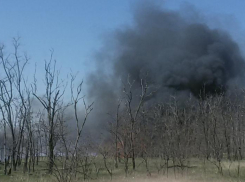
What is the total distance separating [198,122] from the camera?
4144 centimetres

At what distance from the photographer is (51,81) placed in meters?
22.2

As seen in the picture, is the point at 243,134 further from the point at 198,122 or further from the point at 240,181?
the point at 240,181

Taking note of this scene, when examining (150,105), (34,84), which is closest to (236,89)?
(150,105)

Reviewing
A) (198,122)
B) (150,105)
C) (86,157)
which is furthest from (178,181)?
(150,105)

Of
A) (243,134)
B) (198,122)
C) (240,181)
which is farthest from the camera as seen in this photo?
(198,122)

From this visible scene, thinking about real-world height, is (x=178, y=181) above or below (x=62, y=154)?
below

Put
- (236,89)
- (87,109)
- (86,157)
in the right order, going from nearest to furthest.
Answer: (87,109) → (86,157) → (236,89)

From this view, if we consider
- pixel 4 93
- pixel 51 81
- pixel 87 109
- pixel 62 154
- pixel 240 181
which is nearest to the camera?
pixel 87 109

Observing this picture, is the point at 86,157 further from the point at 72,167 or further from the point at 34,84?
the point at 34,84

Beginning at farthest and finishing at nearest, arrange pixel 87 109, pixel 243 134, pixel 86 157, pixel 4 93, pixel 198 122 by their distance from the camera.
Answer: pixel 198 122 → pixel 243 134 → pixel 4 93 → pixel 86 157 → pixel 87 109

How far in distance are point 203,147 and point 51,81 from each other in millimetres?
21481

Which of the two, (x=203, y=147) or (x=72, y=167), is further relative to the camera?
(x=203, y=147)

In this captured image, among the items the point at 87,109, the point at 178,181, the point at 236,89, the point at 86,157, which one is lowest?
the point at 178,181

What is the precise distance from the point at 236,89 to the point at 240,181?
33.3m
